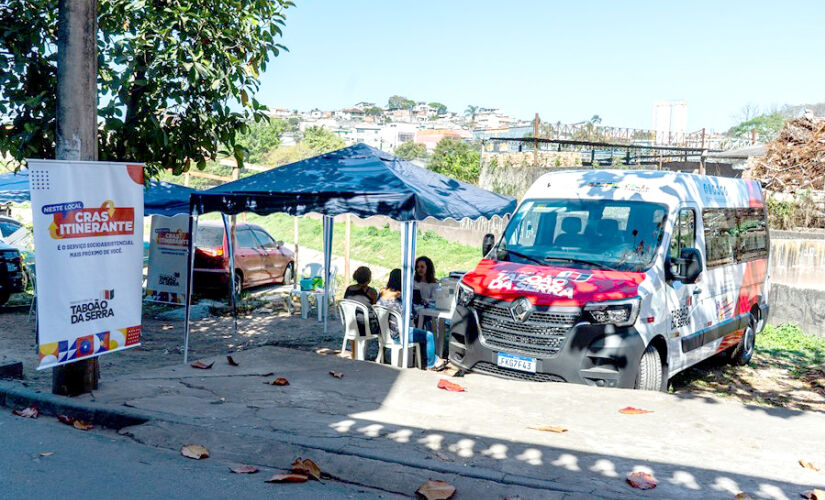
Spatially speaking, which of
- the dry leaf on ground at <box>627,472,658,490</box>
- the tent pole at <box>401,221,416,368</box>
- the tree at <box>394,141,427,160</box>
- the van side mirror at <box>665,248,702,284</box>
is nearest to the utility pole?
the tent pole at <box>401,221,416,368</box>

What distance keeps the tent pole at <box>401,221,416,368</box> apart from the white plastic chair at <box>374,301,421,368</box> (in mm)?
109

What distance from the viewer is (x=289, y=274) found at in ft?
59.7

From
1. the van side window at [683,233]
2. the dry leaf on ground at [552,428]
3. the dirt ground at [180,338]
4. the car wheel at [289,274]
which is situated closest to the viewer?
the dry leaf on ground at [552,428]

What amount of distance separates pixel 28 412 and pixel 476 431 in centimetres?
370

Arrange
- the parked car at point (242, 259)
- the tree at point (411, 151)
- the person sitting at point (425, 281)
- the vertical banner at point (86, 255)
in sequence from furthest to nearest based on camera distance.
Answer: the tree at point (411, 151)
the parked car at point (242, 259)
the person sitting at point (425, 281)
the vertical banner at point (86, 255)

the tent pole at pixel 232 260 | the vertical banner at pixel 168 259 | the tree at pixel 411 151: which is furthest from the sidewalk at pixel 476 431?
the tree at pixel 411 151

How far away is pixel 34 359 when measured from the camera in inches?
351

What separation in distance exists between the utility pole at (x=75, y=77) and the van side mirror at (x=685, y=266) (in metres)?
5.67

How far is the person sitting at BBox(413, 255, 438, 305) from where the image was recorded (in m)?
10.0

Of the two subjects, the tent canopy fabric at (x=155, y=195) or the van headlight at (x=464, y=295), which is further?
the tent canopy fabric at (x=155, y=195)

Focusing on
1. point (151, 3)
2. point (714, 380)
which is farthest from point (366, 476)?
point (151, 3)

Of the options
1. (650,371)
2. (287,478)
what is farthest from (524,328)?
(287,478)

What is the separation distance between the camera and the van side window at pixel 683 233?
8.13 metres

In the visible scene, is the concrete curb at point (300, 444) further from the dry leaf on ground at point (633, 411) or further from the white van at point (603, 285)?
the white van at point (603, 285)
